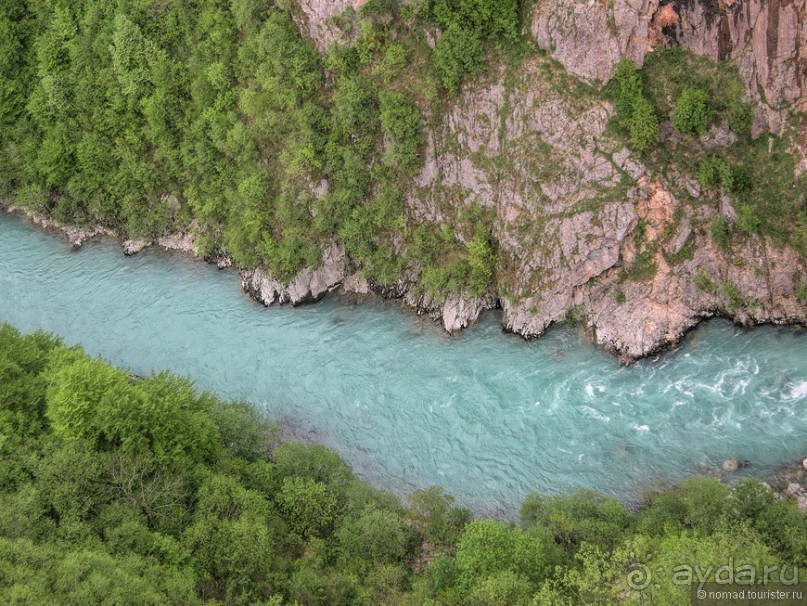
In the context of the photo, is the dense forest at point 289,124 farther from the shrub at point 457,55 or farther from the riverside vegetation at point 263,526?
the riverside vegetation at point 263,526

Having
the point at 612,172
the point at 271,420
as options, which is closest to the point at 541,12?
the point at 612,172

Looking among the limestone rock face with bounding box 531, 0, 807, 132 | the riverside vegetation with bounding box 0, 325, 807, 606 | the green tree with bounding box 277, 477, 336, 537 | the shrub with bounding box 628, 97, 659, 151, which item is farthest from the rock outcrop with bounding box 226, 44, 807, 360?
the green tree with bounding box 277, 477, 336, 537

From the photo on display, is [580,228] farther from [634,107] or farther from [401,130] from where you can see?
[401,130]

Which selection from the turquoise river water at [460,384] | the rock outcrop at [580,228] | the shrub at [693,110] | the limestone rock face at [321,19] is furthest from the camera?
the limestone rock face at [321,19]

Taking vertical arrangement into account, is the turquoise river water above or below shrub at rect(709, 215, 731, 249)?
below

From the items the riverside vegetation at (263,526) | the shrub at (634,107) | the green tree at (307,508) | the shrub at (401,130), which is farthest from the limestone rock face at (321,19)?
the green tree at (307,508)

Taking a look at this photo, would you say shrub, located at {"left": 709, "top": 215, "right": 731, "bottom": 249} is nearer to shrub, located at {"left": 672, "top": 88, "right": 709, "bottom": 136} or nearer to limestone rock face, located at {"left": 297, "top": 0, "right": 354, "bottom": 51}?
shrub, located at {"left": 672, "top": 88, "right": 709, "bottom": 136}
